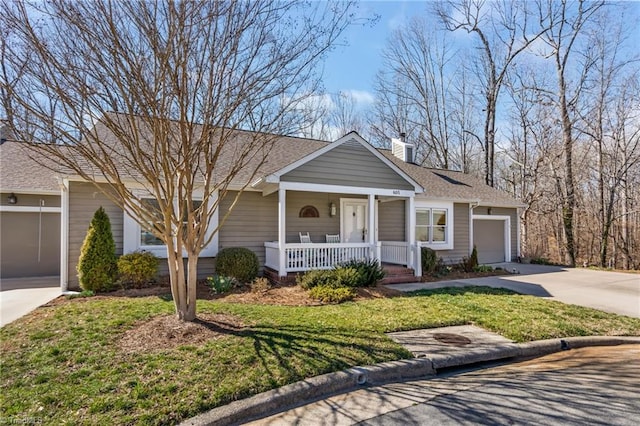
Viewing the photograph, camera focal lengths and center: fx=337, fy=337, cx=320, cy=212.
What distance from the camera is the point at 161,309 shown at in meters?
6.03

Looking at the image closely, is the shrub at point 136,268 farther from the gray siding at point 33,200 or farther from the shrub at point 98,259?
the gray siding at point 33,200

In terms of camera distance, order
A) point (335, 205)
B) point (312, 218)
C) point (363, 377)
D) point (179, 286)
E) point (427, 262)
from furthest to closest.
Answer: point (335, 205) < point (427, 262) < point (312, 218) < point (179, 286) < point (363, 377)

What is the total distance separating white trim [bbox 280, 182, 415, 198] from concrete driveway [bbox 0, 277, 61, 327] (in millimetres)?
5888

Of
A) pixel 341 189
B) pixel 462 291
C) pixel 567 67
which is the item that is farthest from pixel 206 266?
pixel 567 67

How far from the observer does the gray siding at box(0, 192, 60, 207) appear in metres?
9.93

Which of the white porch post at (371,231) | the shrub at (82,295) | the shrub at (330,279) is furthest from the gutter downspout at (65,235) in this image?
the white porch post at (371,231)

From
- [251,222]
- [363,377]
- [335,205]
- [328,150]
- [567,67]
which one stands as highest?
[567,67]

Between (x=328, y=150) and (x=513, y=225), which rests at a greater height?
(x=328, y=150)

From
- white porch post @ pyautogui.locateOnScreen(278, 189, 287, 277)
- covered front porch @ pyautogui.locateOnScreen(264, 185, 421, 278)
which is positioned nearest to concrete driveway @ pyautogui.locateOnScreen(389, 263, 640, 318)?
covered front porch @ pyautogui.locateOnScreen(264, 185, 421, 278)

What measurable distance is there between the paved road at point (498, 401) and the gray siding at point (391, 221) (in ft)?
27.9

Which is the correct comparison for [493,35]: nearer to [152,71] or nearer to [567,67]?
[567,67]

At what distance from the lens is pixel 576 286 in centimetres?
979

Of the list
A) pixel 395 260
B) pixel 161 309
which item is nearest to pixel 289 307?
pixel 161 309

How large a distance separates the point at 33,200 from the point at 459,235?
1499cm
